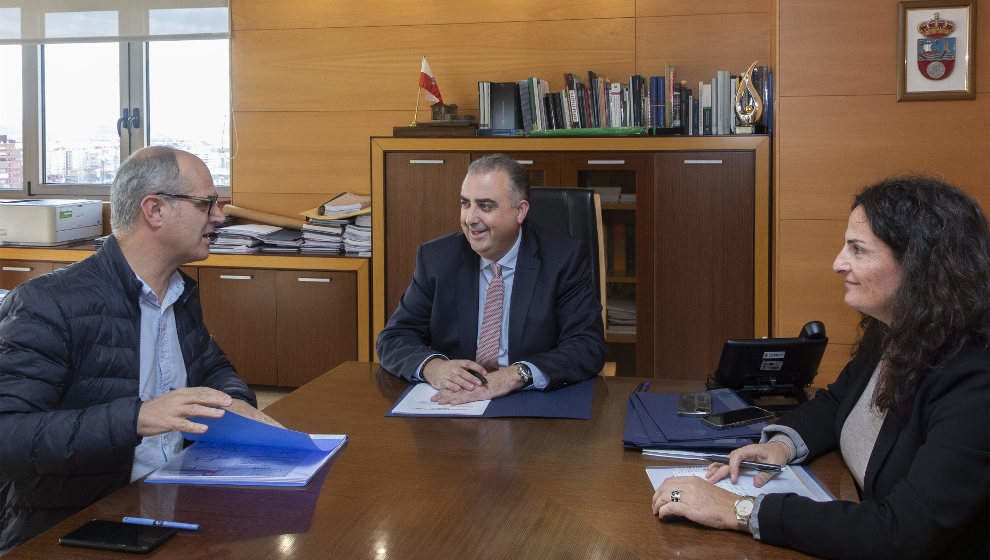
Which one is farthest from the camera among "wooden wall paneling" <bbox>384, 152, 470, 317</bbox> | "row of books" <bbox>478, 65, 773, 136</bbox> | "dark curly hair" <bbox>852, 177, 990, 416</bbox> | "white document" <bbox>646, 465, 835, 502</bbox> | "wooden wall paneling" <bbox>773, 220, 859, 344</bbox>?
"wooden wall paneling" <bbox>384, 152, 470, 317</bbox>

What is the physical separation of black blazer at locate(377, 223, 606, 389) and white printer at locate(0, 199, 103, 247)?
3.08m

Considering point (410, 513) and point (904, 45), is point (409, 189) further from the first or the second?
point (410, 513)

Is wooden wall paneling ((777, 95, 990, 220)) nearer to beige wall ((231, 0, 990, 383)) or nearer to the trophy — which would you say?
beige wall ((231, 0, 990, 383))

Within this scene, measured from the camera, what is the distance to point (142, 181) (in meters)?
1.90

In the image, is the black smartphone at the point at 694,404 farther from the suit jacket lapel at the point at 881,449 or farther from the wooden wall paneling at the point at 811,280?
the wooden wall paneling at the point at 811,280

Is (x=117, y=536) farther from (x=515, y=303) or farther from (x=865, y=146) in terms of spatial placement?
(x=865, y=146)

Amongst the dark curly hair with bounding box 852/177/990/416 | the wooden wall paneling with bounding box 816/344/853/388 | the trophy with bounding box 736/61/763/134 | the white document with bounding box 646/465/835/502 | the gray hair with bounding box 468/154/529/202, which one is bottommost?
the wooden wall paneling with bounding box 816/344/853/388

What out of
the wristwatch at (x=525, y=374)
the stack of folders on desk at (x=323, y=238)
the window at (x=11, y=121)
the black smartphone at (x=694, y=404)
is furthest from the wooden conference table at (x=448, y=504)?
the window at (x=11, y=121)

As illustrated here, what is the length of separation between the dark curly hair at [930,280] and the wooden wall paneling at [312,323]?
331 cm

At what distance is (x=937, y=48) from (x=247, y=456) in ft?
10.8

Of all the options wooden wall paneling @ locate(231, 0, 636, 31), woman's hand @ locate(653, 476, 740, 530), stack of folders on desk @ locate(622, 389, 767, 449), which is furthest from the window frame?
woman's hand @ locate(653, 476, 740, 530)

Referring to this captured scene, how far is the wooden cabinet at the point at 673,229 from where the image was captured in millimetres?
4027

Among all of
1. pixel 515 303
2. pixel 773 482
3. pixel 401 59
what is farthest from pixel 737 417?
pixel 401 59

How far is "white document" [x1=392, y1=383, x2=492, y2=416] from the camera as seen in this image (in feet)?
6.36
